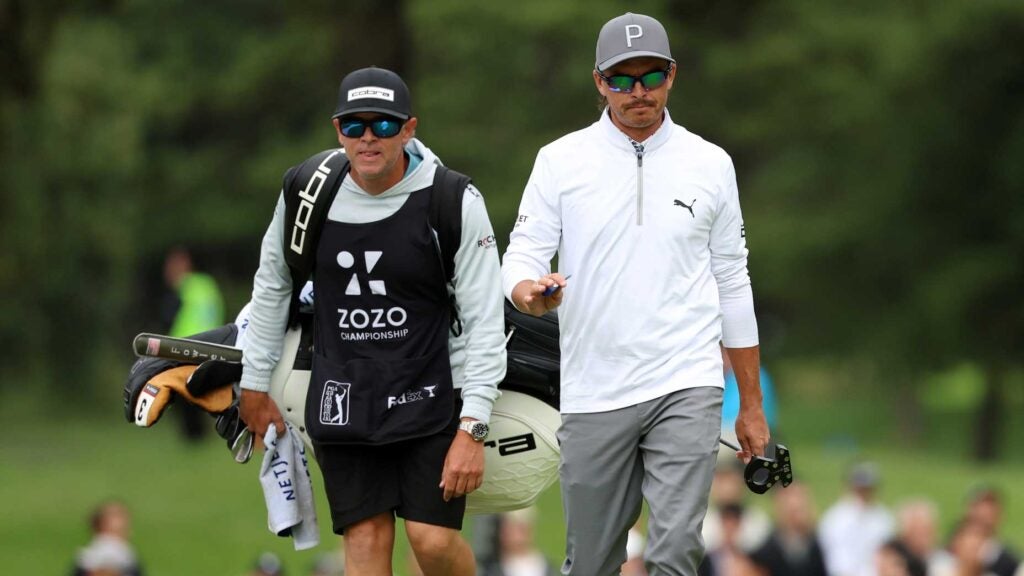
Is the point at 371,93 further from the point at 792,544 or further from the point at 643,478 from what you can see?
the point at 792,544

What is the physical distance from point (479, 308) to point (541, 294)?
0.86 metres

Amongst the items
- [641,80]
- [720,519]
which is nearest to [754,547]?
[720,519]

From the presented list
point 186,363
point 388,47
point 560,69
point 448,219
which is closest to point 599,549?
point 448,219

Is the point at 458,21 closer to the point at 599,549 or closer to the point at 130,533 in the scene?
the point at 130,533

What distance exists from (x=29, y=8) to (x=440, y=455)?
1183cm

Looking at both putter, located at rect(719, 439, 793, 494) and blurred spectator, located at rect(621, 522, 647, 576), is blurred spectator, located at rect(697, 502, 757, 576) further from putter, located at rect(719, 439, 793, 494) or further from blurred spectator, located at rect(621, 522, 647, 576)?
putter, located at rect(719, 439, 793, 494)

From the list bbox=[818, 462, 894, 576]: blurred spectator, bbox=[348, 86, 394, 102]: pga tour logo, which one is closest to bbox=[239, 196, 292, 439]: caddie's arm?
bbox=[348, 86, 394, 102]: pga tour logo

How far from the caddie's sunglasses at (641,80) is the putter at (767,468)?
1347 millimetres

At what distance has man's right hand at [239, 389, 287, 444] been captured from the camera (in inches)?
300

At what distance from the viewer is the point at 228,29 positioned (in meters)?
32.8

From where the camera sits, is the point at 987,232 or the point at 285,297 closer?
the point at 285,297

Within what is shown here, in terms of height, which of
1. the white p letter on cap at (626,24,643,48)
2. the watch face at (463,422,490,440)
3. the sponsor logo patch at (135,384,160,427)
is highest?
the white p letter on cap at (626,24,643,48)

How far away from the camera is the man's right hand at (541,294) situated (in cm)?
646

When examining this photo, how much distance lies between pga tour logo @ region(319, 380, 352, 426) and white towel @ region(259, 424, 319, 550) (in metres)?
0.42
